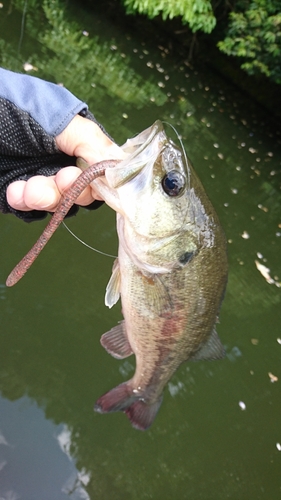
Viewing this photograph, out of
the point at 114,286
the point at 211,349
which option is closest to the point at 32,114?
the point at 114,286

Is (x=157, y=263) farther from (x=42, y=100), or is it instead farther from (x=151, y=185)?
(x=42, y=100)

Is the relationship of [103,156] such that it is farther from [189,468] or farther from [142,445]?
[189,468]

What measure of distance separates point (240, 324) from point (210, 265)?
10.3 ft

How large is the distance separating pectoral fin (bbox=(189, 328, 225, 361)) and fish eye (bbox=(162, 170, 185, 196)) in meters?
0.65

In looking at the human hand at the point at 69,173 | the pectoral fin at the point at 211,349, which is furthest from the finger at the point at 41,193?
the pectoral fin at the point at 211,349

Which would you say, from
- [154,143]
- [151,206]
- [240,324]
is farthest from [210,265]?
[240,324]

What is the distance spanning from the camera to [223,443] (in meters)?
3.57

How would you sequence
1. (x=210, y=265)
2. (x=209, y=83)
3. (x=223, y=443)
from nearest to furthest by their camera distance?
(x=210, y=265) → (x=223, y=443) → (x=209, y=83)

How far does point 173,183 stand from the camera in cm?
159

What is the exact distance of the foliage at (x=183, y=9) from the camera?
10.9 meters

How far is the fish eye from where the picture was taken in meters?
1.58

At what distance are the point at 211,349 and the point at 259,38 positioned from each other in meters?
10.6

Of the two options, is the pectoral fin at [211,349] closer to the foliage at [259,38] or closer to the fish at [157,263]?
the fish at [157,263]

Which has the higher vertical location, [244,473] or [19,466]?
[244,473]
